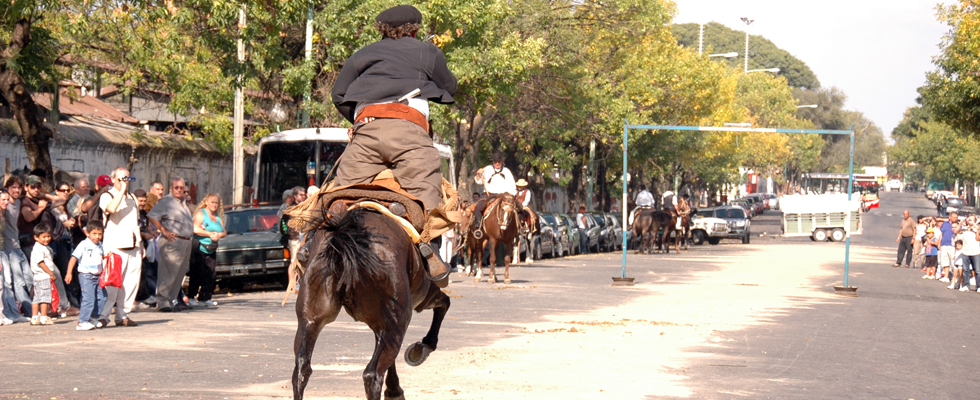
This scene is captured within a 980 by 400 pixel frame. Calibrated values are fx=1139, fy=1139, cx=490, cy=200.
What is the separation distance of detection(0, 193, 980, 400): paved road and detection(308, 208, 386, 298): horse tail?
2.30 meters

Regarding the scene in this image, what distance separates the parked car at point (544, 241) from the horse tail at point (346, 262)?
85.7 feet

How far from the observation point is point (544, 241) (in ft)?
109

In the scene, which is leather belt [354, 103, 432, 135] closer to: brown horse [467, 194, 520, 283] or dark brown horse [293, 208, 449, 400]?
dark brown horse [293, 208, 449, 400]

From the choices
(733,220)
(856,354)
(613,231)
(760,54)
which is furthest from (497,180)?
(760,54)

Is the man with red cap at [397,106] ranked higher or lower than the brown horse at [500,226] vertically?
higher

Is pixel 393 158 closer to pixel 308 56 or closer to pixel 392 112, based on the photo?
pixel 392 112

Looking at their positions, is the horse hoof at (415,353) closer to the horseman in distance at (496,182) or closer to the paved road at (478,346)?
the paved road at (478,346)

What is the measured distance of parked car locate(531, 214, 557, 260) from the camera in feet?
107

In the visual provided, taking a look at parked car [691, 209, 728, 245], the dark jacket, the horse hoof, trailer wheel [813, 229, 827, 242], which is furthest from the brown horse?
trailer wheel [813, 229, 827, 242]

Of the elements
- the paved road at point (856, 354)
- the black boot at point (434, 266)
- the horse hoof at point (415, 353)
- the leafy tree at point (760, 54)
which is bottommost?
the paved road at point (856, 354)

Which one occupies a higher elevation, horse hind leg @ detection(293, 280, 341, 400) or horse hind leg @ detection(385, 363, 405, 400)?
horse hind leg @ detection(293, 280, 341, 400)

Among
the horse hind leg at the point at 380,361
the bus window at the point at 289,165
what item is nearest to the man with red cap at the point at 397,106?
the horse hind leg at the point at 380,361

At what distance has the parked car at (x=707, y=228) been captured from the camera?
162 ft

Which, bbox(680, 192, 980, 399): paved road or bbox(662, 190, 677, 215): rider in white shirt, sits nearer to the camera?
bbox(680, 192, 980, 399): paved road
